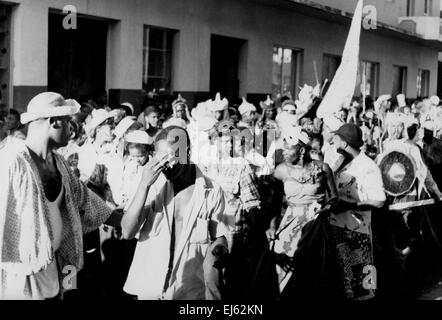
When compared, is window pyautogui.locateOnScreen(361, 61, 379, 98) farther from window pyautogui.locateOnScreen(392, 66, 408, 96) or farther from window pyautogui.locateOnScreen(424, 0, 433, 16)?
window pyautogui.locateOnScreen(424, 0, 433, 16)

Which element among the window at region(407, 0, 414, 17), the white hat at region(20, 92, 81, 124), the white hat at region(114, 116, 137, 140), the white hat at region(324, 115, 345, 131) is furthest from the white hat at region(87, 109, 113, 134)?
the window at region(407, 0, 414, 17)

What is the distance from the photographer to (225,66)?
18.4 metres

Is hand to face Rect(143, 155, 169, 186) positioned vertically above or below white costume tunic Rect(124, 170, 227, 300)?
above

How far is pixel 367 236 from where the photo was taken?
6562mm

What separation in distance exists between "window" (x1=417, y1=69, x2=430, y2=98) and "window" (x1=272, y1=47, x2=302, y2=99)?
35.0ft

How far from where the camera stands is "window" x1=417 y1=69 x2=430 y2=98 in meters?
30.6

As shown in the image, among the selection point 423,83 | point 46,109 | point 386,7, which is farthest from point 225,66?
point 423,83

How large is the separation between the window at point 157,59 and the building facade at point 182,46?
0.02m

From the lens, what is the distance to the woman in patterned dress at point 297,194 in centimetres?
631

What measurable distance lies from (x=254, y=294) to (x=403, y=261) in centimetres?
292

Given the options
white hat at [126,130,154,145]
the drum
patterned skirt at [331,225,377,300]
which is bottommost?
patterned skirt at [331,225,377,300]

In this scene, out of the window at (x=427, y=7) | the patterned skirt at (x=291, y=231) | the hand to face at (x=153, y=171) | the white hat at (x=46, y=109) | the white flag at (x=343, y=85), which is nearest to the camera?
the white hat at (x=46, y=109)

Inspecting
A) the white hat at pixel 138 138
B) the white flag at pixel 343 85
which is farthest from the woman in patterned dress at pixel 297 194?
the white flag at pixel 343 85

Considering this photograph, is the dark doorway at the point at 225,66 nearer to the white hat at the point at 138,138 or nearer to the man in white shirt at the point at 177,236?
the white hat at the point at 138,138
